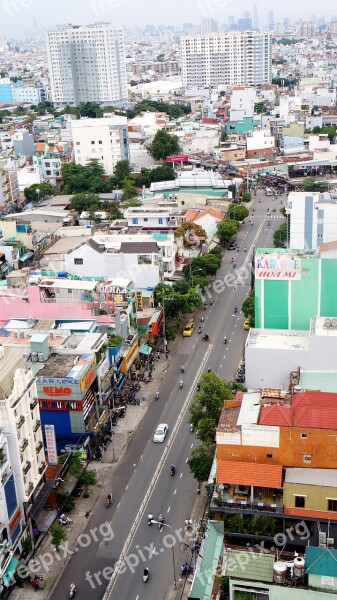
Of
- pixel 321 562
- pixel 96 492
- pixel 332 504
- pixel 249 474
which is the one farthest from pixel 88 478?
pixel 321 562

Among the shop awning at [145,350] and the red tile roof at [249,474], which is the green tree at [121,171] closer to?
the shop awning at [145,350]

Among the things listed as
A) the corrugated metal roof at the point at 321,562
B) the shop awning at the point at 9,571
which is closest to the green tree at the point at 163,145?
the shop awning at the point at 9,571

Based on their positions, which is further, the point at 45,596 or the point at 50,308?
the point at 50,308

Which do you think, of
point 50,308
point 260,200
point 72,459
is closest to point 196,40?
point 260,200


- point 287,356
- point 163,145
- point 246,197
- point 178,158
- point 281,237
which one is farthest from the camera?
point 163,145

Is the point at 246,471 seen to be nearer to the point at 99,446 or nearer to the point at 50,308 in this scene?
the point at 99,446

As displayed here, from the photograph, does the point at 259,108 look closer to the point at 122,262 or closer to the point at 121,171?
the point at 121,171
